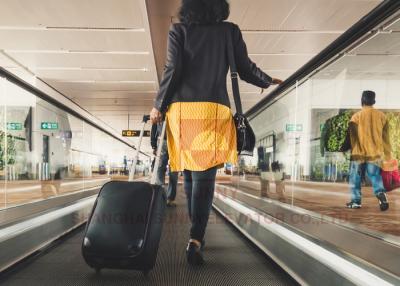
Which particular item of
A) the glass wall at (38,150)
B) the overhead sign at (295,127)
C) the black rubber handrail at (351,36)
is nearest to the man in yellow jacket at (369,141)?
the overhead sign at (295,127)

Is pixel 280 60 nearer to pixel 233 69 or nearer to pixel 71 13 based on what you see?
pixel 71 13

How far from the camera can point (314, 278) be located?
1.83 metres

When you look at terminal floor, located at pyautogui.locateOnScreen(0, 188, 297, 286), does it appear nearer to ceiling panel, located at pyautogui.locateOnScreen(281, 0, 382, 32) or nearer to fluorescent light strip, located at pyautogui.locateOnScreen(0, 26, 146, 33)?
ceiling panel, located at pyautogui.locateOnScreen(281, 0, 382, 32)

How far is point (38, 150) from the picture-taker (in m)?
4.50

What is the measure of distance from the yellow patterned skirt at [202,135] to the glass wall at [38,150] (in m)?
1.72

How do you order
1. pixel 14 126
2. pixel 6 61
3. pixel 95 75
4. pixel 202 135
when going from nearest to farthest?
pixel 202 135
pixel 14 126
pixel 6 61
pixel 95 75

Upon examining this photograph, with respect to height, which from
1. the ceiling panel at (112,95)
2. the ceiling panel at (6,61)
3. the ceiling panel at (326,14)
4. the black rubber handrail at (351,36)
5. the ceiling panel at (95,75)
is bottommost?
the black rubber handrail at (351,36)

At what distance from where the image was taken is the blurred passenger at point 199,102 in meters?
2.29

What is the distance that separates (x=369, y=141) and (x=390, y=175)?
2.71ft

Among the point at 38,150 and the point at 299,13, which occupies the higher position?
the point at 299,13

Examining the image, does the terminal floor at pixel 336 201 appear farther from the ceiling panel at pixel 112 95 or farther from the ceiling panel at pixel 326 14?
the ceiling panel at pixel 112 95

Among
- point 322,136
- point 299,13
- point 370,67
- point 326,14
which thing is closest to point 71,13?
point 299,13

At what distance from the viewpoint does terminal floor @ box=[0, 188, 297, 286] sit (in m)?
2.03

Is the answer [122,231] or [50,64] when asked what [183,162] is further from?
[50,64]
